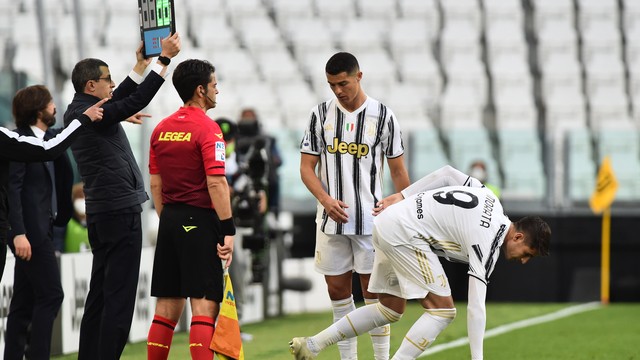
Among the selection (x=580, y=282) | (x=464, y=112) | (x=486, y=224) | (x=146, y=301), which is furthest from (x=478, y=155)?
(x=486, y=224)

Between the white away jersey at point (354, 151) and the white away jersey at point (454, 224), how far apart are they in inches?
21.4

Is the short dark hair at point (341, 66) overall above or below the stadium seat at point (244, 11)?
below

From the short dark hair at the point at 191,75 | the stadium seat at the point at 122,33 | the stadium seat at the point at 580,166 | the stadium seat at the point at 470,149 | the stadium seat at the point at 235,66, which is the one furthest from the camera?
the stadium seat at the point at 122,33

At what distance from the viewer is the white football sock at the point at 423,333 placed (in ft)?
18.0

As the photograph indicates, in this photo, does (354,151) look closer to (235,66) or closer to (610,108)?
(610,108)

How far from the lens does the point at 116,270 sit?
5742 mm

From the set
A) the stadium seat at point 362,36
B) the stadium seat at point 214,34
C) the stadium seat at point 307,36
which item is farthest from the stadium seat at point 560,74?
the stadium seat at point 214,34

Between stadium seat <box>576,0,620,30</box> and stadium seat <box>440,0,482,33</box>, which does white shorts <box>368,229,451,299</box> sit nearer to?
stadium seat <box>440,0,482,33</box>

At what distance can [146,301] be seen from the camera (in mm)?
9453

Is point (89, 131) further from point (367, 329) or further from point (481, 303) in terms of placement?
point (481, 303)

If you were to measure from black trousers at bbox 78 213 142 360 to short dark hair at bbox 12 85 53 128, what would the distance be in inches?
31.7

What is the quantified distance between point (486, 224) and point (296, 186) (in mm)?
9626

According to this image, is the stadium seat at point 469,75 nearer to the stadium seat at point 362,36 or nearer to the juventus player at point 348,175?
the stadium seat at point 362,36

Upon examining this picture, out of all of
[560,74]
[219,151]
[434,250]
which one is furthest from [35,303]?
[560,74]
